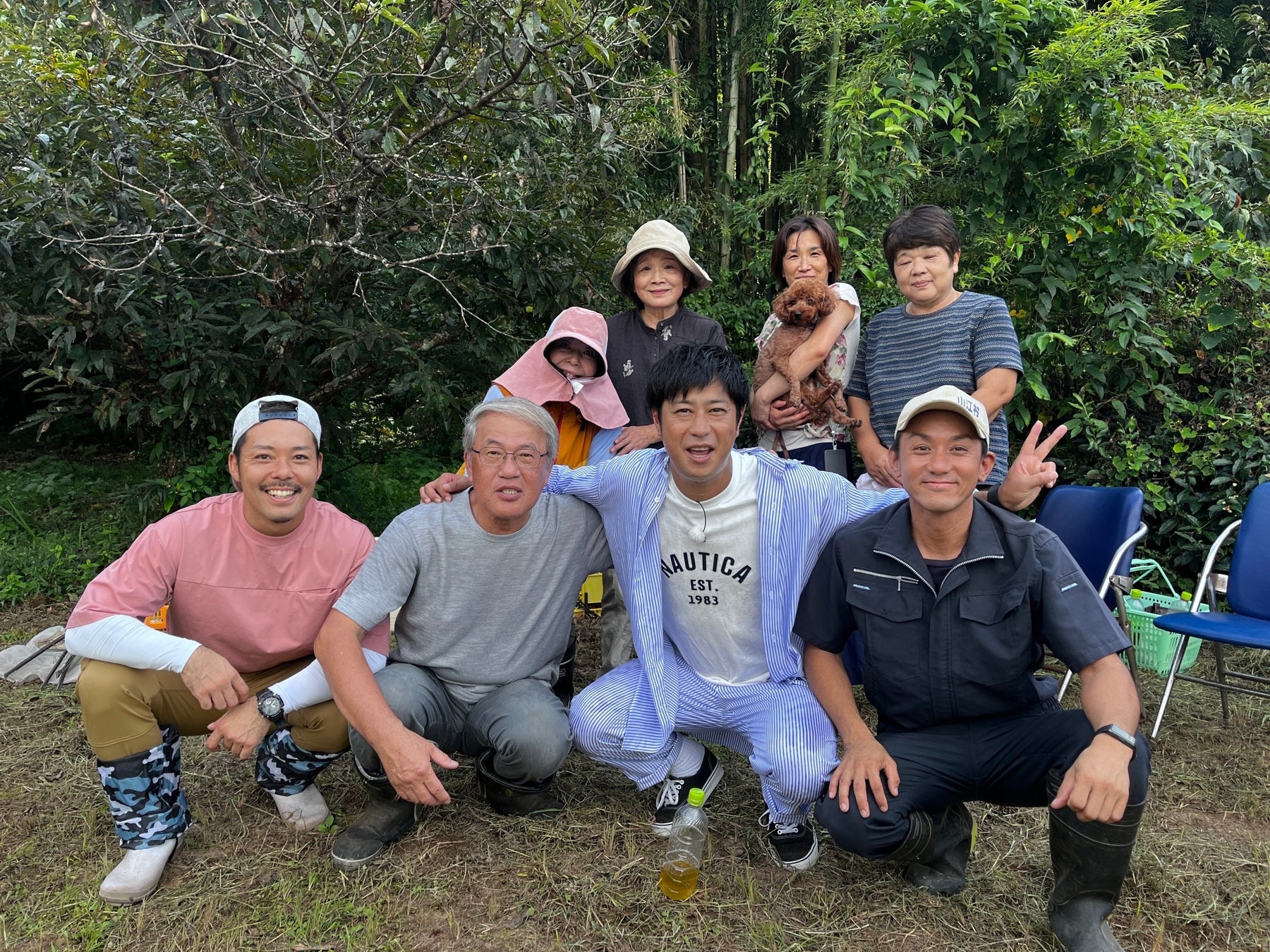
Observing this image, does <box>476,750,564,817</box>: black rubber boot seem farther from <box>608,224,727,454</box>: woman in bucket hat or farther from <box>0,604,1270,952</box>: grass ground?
<box>608,224,727,454</box>: woman in bucket hat

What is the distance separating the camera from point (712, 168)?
6.86 m

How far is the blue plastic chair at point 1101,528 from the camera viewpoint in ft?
10.4

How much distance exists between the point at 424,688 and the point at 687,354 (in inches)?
47.2

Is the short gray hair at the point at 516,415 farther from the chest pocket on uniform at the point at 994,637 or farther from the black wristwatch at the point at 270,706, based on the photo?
the chest pocket on uniform at the point at 994,637

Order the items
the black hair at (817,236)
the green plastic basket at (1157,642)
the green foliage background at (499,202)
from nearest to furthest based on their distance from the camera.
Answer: the black hair at (817,236) < the green foliage background at (499,202) < the green plastic basket at (1157,642)

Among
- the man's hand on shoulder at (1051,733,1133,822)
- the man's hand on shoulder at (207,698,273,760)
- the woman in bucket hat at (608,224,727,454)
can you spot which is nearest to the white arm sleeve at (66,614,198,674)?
the man's hand on shoulder at (207,698,273,760)

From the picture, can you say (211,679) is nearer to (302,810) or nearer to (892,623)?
(302,810)

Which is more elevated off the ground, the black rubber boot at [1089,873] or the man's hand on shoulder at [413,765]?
the man's hand on shoulder at [413,765]

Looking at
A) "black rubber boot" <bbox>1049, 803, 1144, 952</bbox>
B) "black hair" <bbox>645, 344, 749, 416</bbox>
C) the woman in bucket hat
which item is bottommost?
"black rubber boot" <bbox>1049, 803, 1144, 952</bbox>

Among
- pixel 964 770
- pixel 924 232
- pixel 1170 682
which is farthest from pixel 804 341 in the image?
pixel 1170 682

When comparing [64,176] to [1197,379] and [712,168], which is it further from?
[1197,379]

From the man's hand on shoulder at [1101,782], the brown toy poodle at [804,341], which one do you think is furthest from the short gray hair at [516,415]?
the man's hand on shoulder at [1101,782]

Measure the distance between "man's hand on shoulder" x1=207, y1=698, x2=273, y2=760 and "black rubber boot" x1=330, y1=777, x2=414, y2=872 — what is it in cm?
34

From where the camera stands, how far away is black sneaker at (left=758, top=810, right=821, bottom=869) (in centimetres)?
242
